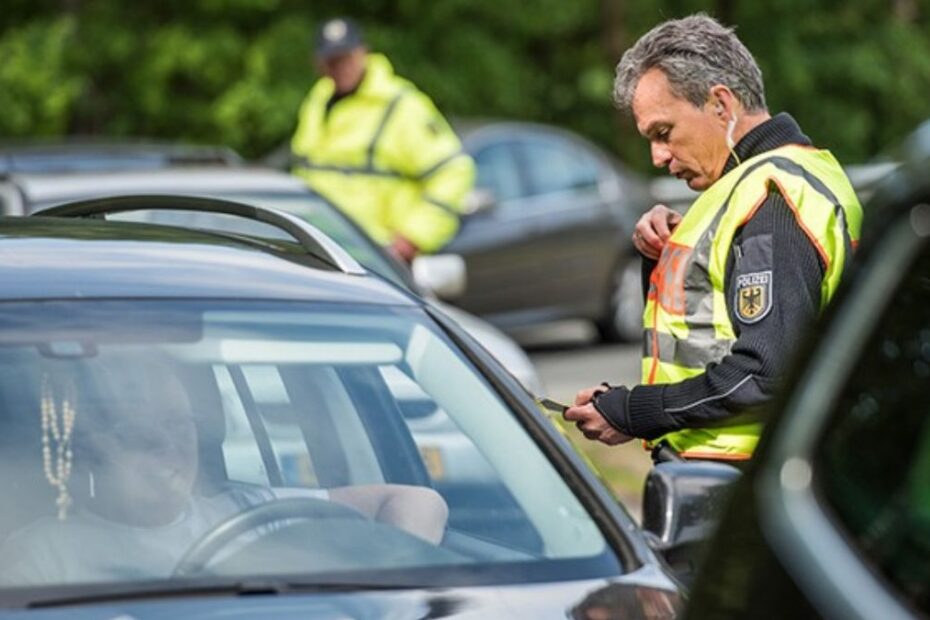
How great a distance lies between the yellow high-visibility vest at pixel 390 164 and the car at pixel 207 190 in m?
0.72

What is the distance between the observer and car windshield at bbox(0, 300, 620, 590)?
4.04 m

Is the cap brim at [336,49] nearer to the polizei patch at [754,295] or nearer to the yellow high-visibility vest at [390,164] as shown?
the yellow high-visibility vest at [390,164]

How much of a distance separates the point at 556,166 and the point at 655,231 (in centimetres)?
1177

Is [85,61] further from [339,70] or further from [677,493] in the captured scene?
[677,493]

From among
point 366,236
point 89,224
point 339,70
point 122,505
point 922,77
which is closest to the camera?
point 122,505

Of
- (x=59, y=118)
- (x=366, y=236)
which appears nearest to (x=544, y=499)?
(x=366, y=236)

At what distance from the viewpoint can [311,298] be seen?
450 cm

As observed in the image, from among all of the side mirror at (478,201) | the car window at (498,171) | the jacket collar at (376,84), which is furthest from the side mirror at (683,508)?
the car window at (498,171)

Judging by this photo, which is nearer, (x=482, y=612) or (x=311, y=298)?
(x=482, y=612)

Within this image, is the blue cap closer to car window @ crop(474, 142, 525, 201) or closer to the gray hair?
car window @ crop(474, 142, 525, 201)

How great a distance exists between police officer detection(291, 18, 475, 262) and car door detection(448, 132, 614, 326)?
4.75 metres

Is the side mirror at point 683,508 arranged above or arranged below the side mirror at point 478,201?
above

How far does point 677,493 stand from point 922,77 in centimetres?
2047

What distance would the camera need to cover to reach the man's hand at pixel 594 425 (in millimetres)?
4996
